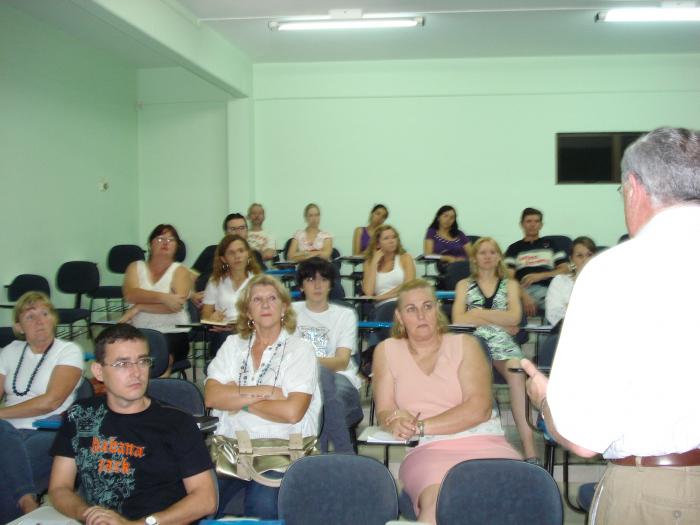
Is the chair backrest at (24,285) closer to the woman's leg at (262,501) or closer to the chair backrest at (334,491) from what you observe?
the woman's leg at (262,501)

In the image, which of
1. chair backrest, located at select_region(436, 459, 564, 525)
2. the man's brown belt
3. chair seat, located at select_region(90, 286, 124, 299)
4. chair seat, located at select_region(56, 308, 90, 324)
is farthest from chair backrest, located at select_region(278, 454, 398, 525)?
chair seat, located at select_region(90, 286, 124, 299)

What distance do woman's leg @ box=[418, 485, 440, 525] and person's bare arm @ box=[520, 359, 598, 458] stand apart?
1.08 metres

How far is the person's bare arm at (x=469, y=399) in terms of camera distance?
113 inches

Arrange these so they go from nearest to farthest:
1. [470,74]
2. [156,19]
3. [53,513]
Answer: [53,513]
[156,19]
[470,74]

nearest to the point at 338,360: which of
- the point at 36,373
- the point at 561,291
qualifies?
the point at 36,373

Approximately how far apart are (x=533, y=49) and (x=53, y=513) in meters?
7.65

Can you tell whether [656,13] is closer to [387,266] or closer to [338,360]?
[387,266]

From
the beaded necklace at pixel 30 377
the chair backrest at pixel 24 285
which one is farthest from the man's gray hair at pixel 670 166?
the chair backrest at pixel 24 285

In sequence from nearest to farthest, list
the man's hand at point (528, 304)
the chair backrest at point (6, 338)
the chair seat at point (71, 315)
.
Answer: the man's hand at point (528, 304) → the chair backrest at point (6, 338) → the chair seat at point (71, 315)

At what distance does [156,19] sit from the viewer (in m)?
6.23

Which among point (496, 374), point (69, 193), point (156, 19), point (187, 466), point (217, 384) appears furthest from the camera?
point (69, 193)

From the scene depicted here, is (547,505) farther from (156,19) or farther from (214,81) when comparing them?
(214,81)

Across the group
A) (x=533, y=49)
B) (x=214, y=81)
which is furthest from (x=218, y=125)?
(x=533, y=49)

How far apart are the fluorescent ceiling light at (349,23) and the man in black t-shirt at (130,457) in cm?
534
